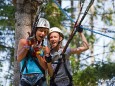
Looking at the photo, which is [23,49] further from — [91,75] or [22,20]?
[91,75]

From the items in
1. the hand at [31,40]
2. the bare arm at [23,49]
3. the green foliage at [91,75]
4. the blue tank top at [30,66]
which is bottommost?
the green foliage at [91,75]

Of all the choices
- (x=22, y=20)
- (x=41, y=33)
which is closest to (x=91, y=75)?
(x=22, y=20)

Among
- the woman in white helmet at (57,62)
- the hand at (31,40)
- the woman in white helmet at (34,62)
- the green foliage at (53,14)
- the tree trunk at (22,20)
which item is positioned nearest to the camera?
the hand at (31,40)

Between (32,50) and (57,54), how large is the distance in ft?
0.86

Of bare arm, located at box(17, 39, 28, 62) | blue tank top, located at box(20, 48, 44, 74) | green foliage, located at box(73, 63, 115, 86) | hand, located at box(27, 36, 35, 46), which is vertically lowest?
green foliage, located at box(73, 63, 115, 86)

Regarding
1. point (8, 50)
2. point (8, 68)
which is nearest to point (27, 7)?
point (8, 50)

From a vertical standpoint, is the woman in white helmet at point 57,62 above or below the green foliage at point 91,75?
above

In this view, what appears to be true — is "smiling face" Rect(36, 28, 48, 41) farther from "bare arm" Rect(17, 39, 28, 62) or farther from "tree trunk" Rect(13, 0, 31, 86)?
"tree trunk" Rect(13, 0, 31, 86)

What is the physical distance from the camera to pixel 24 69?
125 inches

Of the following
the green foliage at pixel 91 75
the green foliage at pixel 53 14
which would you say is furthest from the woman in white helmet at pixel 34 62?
the green foliage at pixel 91 75

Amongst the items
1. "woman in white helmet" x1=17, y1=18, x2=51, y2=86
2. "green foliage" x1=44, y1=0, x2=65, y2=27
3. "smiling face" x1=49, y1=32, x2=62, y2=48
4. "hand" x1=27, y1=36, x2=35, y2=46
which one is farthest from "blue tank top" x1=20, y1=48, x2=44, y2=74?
"green foliage" x1=44, y1=0, x2=65, y2=27

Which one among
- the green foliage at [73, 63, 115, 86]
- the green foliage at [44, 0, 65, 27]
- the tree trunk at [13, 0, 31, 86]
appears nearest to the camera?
the tree trunk at [13, 0, 31, 86]

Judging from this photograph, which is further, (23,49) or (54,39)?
(54,39)

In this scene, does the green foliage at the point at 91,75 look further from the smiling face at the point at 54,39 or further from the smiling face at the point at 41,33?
the smiling face at the point at 41,33
